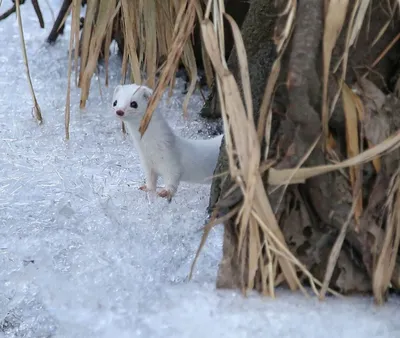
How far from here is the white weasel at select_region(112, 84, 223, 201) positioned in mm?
1582

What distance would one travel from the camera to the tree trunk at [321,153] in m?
1.18

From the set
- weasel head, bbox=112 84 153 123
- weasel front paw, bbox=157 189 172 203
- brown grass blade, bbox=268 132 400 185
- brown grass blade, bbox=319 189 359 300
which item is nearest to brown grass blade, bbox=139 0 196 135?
weasel head, bbox=112 84 153 123

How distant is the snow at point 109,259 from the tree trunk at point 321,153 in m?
0.06

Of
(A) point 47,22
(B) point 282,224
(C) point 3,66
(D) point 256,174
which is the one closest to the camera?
(D) point 256,174

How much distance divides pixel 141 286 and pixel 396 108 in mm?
511

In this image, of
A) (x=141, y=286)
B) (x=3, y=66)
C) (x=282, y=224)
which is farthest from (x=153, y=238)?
(x=3, y=66)

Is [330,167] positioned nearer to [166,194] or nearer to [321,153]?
[321,153]

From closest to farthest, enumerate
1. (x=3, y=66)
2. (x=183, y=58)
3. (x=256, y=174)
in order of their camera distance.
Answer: (x=256, y=174), (x=183, y=58), (x=3, y=66)

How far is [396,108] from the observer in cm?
122

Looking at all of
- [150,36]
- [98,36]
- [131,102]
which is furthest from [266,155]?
[150,36]

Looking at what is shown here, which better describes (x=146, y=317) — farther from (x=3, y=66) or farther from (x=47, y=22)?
(x=47, y=22)

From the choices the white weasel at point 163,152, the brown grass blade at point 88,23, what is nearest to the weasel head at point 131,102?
the white weasel at point 163,152

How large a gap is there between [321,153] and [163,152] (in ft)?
1.67

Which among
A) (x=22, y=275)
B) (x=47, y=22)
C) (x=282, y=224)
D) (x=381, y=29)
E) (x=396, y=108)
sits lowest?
(x=47, y=22)
